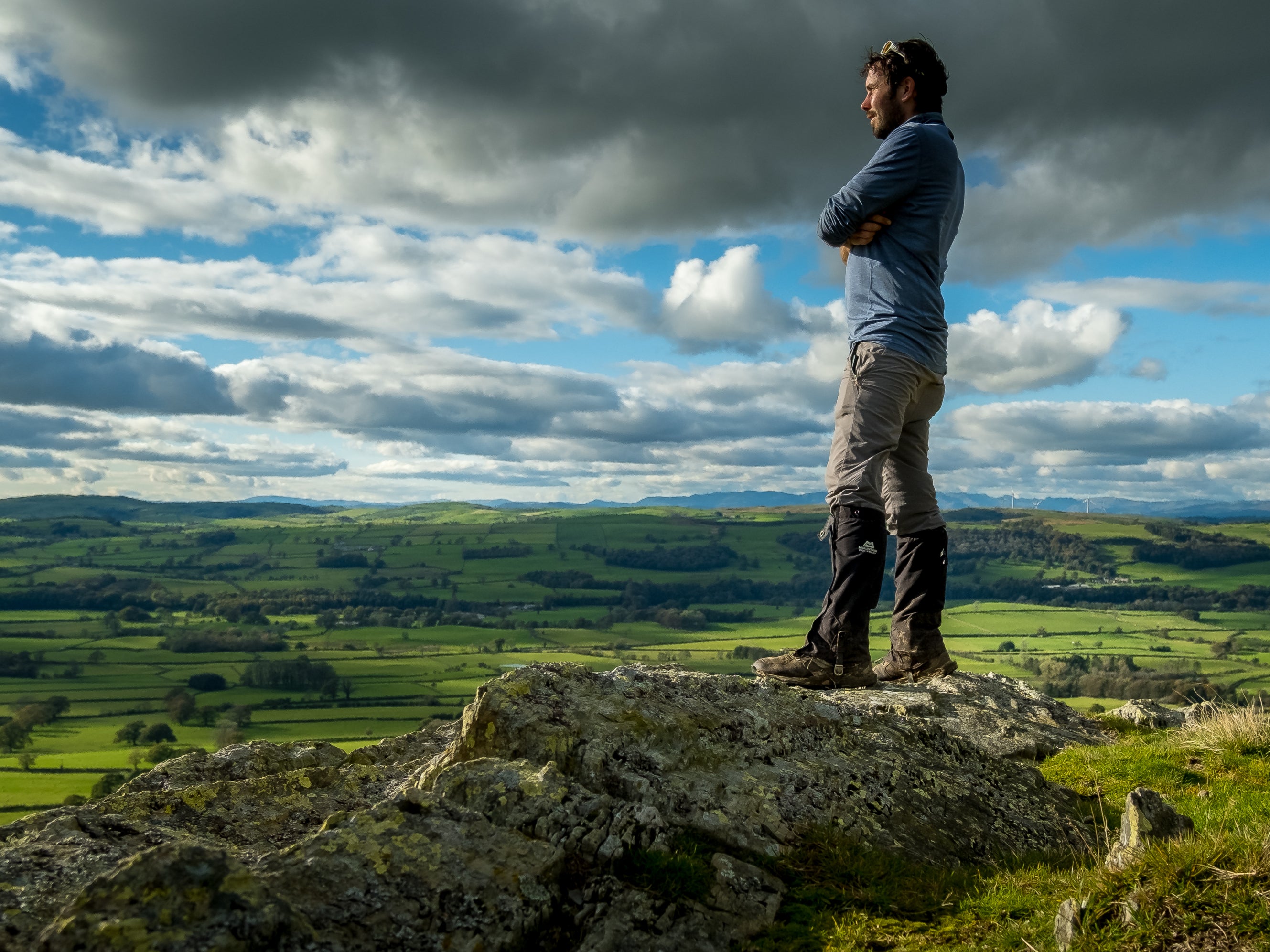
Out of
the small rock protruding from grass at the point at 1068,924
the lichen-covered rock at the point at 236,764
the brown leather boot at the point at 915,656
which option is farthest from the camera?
the brown leather boot at the point at 915,656

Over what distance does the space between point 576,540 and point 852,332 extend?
172m

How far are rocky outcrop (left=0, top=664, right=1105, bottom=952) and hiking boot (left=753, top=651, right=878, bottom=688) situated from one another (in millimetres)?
561

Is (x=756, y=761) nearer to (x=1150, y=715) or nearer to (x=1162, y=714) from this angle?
(x=1150, y=715)

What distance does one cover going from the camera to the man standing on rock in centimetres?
679

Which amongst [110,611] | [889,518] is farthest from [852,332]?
[110,611]

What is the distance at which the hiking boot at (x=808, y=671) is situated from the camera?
276 inches

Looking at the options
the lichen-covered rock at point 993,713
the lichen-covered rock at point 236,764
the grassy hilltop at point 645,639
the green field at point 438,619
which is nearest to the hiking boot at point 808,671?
the lichen-covered rock at point 993,713

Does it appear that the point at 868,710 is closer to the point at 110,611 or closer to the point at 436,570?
the point at 110,611

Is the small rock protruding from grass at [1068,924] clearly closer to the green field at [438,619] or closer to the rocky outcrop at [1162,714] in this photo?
the rocky outcrop at [1162,714]

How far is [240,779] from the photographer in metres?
4.89

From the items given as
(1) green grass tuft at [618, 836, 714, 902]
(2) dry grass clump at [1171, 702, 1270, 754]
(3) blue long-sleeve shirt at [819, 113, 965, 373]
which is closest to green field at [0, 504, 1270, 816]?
(2) dry grass clump at [1171, 702, 1270, 754]

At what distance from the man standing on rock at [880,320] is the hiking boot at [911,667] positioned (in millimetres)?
858

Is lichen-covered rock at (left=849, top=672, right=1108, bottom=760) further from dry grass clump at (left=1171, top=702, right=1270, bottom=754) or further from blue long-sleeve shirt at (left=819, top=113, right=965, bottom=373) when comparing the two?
blue long-sleeve shirt at (left=819, top=113, right=965, bottom=373)

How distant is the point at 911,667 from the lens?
27.3 feet
